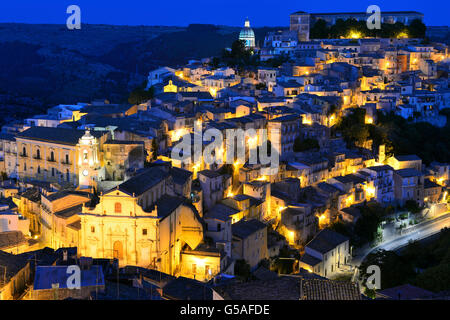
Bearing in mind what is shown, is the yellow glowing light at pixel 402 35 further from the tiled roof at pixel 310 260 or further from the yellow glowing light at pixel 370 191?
the tiled roof at pixel 310 260

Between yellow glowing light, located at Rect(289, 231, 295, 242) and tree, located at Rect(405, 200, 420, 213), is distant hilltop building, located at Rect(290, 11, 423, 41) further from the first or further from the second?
yellow glowing light, located at Rect(289, 231, 295, 242)

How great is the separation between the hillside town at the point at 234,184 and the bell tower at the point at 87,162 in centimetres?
7

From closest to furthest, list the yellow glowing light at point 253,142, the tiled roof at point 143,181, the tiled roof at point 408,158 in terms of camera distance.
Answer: the tiled roof at point 143,181
the yellow glowing light at point 253,142
the tiled roof at point 408,158

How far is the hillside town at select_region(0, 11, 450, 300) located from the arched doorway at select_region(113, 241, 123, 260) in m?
0.04

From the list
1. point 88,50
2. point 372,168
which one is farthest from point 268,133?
point 88,50

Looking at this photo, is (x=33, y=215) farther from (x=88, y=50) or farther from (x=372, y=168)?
(x=88, y=50)

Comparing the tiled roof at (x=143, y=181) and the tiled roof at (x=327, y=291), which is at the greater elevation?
the tiled roof at (x=143, y=181)

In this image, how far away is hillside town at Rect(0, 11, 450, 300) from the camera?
22.4m

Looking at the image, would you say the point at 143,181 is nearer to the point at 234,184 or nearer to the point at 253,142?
the point at 234,184

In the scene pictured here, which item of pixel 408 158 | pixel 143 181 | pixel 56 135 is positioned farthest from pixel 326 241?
pixel 56 135

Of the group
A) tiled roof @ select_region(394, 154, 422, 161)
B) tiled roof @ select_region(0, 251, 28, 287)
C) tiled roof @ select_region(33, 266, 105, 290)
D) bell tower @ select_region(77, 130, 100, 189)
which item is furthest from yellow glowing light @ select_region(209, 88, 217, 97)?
tiled roof @ select_region(33, 266, 105, 290)

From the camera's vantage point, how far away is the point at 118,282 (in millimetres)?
20000

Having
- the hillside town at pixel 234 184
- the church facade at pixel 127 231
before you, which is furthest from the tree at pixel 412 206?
the church facade at pixel 127 231

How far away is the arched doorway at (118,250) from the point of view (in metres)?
24.3
